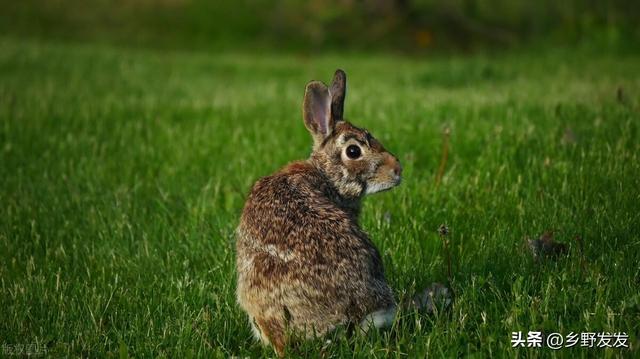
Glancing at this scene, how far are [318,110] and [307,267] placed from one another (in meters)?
1.51

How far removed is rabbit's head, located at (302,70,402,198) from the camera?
4.88 meters

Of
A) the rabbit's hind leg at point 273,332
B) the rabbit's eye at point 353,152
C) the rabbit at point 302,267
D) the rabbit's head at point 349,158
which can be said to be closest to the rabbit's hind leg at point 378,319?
the rabbit at point 302,267

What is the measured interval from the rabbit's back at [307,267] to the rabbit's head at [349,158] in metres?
0.59

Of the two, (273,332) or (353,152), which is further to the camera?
(353,152)

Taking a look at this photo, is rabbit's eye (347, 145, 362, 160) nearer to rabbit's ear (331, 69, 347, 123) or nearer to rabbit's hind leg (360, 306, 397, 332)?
rabbit's ear (331, 69, 347, 123)

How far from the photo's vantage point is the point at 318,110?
508 centimetres

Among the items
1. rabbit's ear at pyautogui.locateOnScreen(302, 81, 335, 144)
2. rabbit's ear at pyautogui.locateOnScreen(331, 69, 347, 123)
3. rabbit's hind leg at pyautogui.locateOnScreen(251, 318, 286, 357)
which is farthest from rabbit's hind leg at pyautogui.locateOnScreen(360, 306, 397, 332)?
rabbit's ear at pyautogui.locateOnScreen(331, 69, 347, 123)

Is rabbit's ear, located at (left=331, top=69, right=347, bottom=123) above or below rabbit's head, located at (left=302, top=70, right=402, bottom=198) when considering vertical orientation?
above

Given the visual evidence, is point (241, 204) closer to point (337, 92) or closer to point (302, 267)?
point (337, 92)

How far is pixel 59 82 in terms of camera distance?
15.4 meters

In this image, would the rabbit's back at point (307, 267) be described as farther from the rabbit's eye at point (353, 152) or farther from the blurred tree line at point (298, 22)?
the blurred tree line at point (298, 22)

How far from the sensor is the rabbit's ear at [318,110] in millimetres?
4973

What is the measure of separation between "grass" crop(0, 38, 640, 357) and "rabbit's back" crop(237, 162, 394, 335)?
0.21 m

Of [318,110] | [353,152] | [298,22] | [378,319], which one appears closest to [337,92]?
[318,110]
